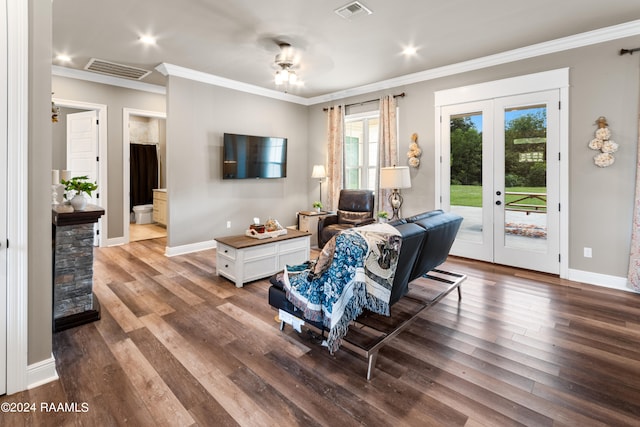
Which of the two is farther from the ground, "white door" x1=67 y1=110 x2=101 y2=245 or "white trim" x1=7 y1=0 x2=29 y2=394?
"white door" x1=67 y1=110 x2=101 y2=245

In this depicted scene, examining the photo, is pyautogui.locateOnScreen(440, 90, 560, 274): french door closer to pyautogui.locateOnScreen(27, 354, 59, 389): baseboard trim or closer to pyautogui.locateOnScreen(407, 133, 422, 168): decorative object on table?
pyautogui.locateOnScreen(407, 133, 422, 168): decorative object on table

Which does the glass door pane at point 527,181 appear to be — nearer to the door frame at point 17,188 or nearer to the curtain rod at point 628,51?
the curtain rod at point 628,51

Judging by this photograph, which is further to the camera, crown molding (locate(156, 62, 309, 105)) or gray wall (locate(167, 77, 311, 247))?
gray wall (locate(167, 77, 311, 247))

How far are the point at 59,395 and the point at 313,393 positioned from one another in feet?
4.93

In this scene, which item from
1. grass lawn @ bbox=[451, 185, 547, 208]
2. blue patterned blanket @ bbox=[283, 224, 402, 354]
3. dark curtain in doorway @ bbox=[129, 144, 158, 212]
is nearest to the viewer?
blue patterned blanket @ bbox=[283, 224, 402, 354]

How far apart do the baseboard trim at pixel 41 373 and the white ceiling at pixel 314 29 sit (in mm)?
3213

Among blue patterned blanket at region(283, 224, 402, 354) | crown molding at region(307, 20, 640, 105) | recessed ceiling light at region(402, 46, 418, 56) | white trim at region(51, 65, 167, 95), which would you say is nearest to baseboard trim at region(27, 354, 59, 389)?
blue patterned blanket at region(283, 224, 402, 354)

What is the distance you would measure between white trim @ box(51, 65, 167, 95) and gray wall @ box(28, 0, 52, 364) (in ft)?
13.4

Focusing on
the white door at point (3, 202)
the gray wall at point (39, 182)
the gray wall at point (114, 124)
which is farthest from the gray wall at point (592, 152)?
the gray wall at point (114, 124)

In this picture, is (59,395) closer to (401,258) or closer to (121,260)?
(401,258)

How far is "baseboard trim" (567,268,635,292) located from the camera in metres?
3.72

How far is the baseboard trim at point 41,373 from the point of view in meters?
1.94

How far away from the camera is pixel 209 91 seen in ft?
18.1

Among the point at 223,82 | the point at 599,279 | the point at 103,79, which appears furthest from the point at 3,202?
the point at 599,279
